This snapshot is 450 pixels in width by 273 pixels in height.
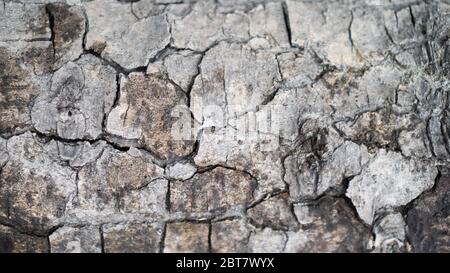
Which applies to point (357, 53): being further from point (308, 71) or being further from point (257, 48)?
point (257, 48)

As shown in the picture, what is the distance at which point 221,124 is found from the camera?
1365mm

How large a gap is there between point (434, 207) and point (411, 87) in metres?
0.34

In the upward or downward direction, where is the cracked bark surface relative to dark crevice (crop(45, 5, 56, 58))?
downward

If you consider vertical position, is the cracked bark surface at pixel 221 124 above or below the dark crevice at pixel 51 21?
below

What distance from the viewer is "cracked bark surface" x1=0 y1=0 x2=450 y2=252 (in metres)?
1.36

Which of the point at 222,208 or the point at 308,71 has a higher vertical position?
the point at 308,71

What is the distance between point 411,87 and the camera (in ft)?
4.54

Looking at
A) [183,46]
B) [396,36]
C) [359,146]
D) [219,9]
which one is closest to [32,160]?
[183,46]

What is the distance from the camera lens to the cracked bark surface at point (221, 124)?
1355 mm

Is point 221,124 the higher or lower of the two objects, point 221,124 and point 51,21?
the lower
